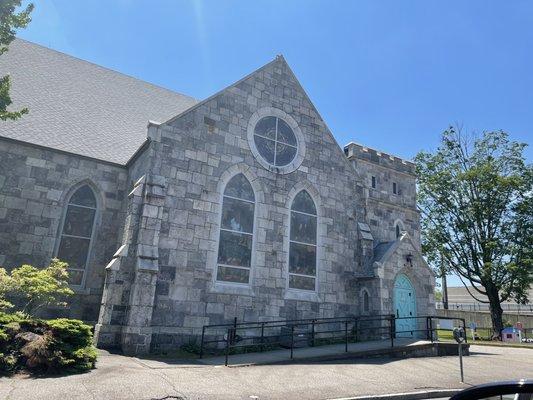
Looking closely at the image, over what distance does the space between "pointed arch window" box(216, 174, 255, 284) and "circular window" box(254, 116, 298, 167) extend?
5.41ft

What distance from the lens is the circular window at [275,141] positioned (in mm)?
16016

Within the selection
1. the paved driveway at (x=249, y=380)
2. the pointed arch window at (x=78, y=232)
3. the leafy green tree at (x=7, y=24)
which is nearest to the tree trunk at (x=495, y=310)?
the paved driveway at (x=249, y=380)

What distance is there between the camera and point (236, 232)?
14.4 meters

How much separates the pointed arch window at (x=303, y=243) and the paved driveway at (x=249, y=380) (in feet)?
14.7

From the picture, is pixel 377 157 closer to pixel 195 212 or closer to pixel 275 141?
pixel 275 141

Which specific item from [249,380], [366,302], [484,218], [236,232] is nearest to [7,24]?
[236,232]

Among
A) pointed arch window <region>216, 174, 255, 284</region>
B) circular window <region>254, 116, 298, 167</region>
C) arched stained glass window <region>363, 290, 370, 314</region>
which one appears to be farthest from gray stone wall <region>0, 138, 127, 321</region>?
arched stained glass window <region>363, 290, 370, 314</region>

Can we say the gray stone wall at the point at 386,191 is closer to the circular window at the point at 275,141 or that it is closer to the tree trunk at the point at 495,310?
the circular window at the point at 275,141

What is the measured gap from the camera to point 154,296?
39.4ft

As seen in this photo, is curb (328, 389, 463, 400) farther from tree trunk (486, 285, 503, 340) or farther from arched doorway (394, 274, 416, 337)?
tree trunk (486, 285, 503, 340)

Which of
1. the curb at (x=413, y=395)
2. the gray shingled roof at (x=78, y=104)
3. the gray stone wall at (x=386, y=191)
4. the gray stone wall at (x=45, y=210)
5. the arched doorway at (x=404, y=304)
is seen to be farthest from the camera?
the gray stone wall at (x=386, y=191)

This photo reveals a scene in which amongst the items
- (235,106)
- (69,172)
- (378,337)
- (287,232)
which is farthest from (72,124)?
(378,337)

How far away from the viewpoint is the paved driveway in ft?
23.2

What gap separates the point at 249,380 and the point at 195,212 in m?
6.46
